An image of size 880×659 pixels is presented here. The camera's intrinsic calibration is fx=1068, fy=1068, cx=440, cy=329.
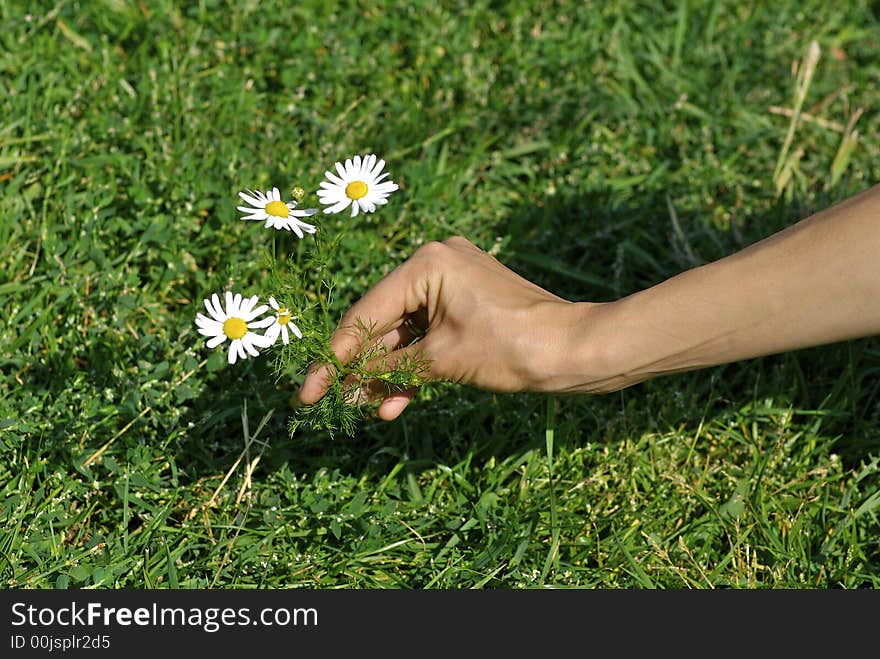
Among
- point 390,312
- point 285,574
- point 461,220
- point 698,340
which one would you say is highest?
point 461,220

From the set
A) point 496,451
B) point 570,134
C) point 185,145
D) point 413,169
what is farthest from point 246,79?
point 496,451

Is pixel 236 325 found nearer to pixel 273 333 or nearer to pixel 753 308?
pixel 273 333

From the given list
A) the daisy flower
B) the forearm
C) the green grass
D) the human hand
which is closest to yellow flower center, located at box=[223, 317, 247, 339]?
the human hand

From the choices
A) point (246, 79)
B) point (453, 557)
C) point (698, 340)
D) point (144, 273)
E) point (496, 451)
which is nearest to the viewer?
point (698, 340)

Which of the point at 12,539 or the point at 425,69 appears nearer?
the point at 12,539

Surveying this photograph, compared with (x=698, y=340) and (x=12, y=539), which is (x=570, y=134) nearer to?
(x=698, y=340)

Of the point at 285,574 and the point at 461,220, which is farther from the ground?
the point at 461,220
